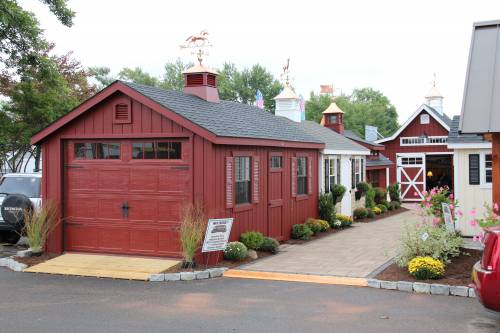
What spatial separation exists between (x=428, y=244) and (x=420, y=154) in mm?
23552

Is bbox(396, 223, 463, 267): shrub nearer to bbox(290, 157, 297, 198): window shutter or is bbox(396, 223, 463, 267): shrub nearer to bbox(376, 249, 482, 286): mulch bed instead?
bbox(376, 249, 482, 286): mulch bed

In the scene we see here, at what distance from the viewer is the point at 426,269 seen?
997 centimetres

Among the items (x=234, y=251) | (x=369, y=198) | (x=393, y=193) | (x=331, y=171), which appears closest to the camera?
(x=234, y=251)

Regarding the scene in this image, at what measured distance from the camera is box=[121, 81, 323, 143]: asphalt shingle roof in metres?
Answer: 12.7

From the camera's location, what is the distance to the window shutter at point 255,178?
1425 cm

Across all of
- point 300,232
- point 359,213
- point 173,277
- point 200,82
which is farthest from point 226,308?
point 359,213

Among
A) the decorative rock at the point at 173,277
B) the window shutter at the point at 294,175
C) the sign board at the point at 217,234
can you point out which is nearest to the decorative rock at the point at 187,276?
the decorative rock at the point at 173,277

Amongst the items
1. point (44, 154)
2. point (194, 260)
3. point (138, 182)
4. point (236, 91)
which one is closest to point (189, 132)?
point (138, 182)

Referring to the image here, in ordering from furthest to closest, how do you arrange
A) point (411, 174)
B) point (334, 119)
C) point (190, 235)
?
point (411, 174) < point (334, 119) < point (190, 235)

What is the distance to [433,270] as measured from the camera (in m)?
9.93

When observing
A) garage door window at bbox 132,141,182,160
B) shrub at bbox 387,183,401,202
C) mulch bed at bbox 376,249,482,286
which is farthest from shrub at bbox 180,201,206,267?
shrub at bbox 387,183,401,202

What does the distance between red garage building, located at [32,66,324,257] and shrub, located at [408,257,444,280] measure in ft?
13.9

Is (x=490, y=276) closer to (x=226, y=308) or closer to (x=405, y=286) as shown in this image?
(x=405, y=286)

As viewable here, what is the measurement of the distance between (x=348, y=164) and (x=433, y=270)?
13.2m
